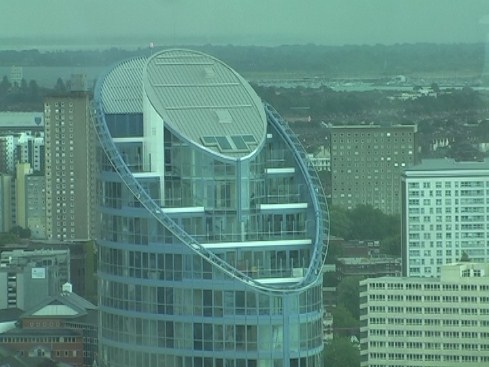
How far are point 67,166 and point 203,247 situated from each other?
250 inches

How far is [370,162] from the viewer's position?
44.0 feet

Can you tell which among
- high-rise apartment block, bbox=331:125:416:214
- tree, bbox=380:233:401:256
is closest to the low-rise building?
tree, bbox=380:233:401:256

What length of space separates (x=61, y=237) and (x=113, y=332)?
17.3 ft

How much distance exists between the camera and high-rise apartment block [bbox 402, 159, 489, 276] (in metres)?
9.77

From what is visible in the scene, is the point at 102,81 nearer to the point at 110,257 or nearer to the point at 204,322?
the point at 110,257

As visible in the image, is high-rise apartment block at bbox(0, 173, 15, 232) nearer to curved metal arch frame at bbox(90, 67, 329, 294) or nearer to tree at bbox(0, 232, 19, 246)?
tree at bbox(0, 232, 19, 246)

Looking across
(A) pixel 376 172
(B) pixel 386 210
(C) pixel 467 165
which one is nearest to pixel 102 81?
(C) pixel 467 165

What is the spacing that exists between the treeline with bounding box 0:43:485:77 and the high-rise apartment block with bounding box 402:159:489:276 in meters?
0.64

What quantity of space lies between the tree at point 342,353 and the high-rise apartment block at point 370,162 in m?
3.12

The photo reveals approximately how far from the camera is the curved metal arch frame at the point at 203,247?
621 centimetres

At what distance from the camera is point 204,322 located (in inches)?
244

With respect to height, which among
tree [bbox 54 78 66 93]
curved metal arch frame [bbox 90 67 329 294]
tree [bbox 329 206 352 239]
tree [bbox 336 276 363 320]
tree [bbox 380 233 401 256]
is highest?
tree [bbox 54 78 66 93]

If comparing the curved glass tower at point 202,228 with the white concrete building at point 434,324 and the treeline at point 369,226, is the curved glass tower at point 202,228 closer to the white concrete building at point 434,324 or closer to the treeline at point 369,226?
the white concrete building at point 434,324

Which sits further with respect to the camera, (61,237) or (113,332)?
(61,237)
